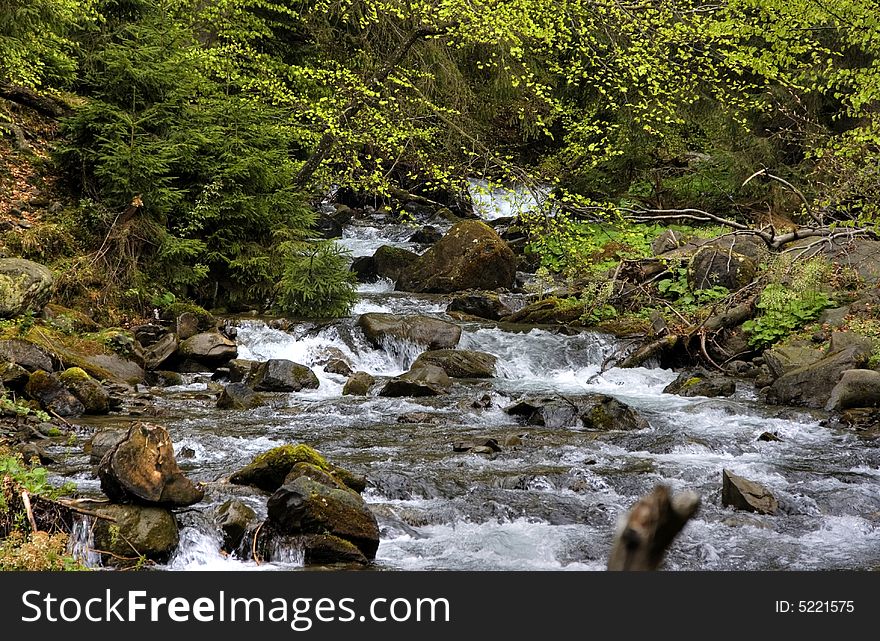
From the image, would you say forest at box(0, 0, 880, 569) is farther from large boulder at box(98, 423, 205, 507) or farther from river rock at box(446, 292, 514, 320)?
large boulder at box(98, 423, 205, 507)

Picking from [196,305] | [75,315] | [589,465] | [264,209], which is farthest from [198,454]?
[264,209]

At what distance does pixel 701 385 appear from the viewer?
1207cm

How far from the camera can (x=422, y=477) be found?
7.54m

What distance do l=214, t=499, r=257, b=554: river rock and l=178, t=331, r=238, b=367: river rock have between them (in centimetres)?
663

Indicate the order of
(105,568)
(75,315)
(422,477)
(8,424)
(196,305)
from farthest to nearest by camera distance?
1. (196,305)
2. (75,315)
3. (8,424)
4. (422,477)
5. (105,568)

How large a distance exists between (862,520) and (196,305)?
1090cm

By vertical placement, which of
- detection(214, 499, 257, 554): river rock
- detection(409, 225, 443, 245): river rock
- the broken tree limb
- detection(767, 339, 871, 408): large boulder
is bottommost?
detection(214, 499, 257, 554): river rock

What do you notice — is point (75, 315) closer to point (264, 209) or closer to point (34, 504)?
point (264, 209)

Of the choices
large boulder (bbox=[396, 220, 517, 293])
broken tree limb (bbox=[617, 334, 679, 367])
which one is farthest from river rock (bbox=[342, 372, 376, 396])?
large boulder (bbox=[396, 220, 517, 293])

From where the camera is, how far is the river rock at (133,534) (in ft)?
17.6

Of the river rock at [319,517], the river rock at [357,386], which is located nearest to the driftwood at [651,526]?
the river rock at [319,517]

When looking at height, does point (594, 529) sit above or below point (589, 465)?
below

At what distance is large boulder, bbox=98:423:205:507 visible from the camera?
5758 mm

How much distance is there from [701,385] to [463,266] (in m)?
7.15
